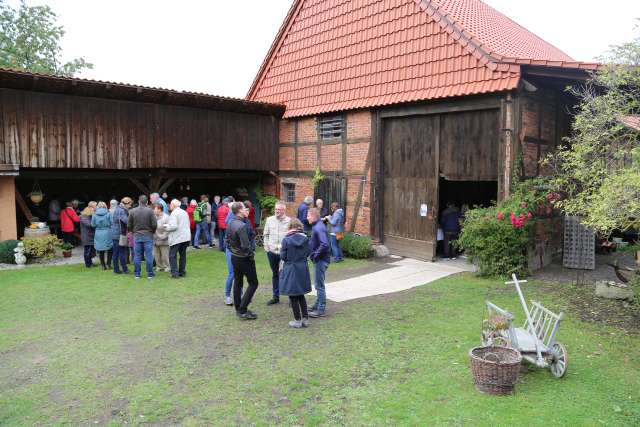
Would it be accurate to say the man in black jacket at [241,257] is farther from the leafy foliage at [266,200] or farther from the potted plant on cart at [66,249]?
the leafy foliage at [266,200]

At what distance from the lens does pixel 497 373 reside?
4668mm

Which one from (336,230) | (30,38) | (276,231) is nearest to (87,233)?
(276,231)

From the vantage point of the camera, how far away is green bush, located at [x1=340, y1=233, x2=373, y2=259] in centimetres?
1261

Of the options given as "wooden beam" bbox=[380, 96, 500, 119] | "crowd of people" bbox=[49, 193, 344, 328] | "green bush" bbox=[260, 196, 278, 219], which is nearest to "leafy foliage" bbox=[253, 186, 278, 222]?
"green bush" bbox=[260, 196, 278, 219]

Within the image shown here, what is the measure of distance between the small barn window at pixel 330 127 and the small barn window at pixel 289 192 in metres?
2.31

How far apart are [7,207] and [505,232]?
11.2 m

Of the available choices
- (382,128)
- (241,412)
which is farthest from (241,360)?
(382,128)

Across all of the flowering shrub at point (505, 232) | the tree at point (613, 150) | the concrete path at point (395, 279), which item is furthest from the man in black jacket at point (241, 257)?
the flowering shrub at point (505, 232)

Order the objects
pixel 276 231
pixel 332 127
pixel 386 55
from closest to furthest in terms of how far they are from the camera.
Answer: pixel 276 231
pixel 386 55
pixel 332 127

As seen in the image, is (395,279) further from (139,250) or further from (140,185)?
(140,185)

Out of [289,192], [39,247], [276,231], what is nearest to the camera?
[276,231]

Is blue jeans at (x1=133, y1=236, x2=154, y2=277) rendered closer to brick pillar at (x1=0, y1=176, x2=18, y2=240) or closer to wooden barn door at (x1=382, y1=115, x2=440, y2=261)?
brick pillar at (x1=0, y1=176, x2=18, y2=240)

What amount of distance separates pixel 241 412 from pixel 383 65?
414 inches

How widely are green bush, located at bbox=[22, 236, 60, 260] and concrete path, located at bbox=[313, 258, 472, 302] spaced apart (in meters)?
7.03
